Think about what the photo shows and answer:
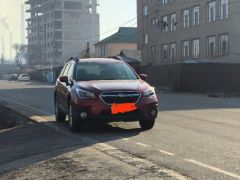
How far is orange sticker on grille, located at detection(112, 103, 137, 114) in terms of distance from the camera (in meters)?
12.4

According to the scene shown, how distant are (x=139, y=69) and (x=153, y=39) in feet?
63.2

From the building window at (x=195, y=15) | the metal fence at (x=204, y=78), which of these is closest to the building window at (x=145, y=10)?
the building window at (x=195, y=15)

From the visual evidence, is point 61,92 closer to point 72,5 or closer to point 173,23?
point 173,23

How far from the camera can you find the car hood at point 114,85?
489 inches

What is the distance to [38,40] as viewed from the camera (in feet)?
573

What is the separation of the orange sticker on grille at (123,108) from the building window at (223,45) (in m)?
43.4

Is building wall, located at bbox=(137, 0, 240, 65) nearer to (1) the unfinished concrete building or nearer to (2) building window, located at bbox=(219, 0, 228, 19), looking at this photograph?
(2) building window, located at bbox=(219, 0, 228, 19)

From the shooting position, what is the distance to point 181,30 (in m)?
64.5

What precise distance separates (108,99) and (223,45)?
44.6 meters

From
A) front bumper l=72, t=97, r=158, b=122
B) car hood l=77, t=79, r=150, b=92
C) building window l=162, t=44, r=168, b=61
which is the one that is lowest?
front bumper l=72, t=97, r=158, b=122

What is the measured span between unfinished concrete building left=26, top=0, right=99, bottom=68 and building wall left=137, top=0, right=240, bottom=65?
87.2 metres

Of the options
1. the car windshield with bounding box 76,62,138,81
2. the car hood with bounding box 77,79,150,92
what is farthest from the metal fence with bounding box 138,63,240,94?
the car hood with bounding box 77,79,150,92

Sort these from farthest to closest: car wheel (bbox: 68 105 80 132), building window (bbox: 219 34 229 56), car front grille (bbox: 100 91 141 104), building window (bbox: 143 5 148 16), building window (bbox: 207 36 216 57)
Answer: building window (bbox: 143 5 148 16) < building window (bbox: 207 36 216 57) < building window (bbox: 219 34 229 56) < car wheel (bbox: 68 105 80 132) < car front grille (bbox: 100 91 141 104)

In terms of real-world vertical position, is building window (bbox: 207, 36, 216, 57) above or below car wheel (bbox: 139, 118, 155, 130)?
above
